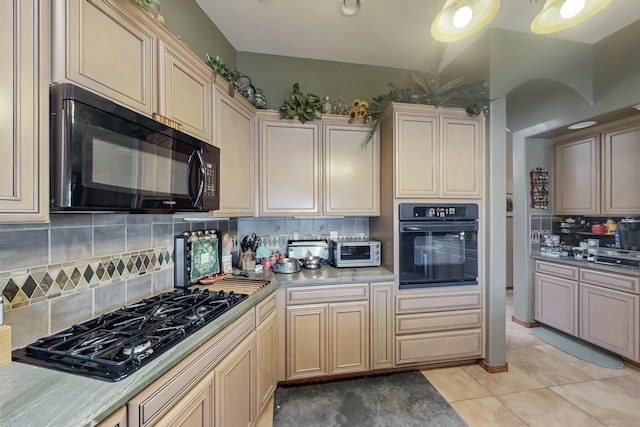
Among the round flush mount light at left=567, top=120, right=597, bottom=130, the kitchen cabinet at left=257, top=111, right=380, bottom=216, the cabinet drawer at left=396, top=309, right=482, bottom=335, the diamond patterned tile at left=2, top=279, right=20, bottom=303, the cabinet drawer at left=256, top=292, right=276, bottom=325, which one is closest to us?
the diamond patterned tile at left=2, top=279, right=20, bottom=303

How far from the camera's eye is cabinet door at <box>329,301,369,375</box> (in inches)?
84.9

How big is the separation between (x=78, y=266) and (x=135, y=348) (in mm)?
568

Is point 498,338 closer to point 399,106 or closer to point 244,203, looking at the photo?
point 399,106

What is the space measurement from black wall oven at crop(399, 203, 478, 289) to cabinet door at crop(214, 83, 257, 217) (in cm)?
132

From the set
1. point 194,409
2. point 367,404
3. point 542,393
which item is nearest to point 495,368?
point 542,393

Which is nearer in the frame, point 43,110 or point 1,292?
point 43,110

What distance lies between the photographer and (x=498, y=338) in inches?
93.4

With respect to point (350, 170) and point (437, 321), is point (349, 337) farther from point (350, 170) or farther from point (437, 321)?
point (350, 170)

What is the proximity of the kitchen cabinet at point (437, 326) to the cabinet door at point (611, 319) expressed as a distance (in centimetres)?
130

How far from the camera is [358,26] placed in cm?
229

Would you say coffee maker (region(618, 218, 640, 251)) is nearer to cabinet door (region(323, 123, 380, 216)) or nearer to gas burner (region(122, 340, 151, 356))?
cabinet door (region(323, 123, 380, 216))

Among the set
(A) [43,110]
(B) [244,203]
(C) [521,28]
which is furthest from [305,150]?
(C) [521,28]

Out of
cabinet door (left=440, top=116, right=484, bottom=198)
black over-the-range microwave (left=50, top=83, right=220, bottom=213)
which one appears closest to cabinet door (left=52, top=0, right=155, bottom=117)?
black over-the-range microwave (left=50, top=83, right=220, bottom=213)

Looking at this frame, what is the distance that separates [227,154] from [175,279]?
0.92 m
